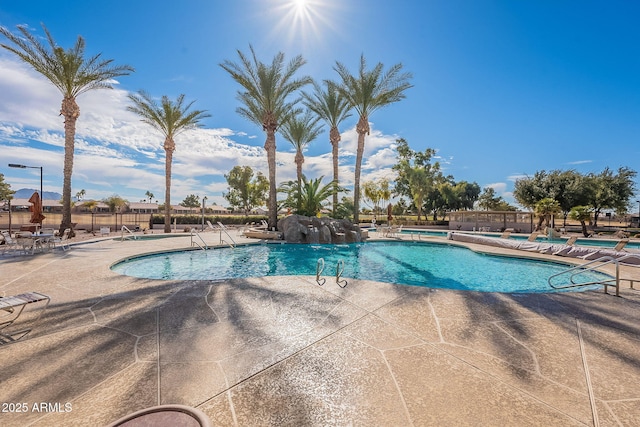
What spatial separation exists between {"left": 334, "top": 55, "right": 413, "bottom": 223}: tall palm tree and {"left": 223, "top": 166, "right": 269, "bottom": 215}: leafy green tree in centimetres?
3751

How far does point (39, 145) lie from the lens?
4175 centimetres

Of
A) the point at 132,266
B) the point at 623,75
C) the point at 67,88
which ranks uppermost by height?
the point at 623,75

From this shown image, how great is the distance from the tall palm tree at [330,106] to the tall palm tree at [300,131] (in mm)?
1286

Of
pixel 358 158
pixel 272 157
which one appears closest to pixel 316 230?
pixel 272 157

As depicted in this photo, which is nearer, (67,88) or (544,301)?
(544,301)

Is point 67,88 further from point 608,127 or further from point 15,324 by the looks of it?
point 608,127

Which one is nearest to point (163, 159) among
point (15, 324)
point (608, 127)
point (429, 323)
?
point (15, 324)

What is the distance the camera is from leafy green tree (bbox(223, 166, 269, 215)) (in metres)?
58.2

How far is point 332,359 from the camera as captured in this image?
9.50 ft

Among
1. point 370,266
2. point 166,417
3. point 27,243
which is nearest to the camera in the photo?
point 166,417

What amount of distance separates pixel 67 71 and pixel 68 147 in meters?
4.30

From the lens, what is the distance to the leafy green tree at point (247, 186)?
58.2m

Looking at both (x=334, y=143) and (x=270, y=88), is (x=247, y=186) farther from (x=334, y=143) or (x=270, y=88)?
(x=270, y=88)

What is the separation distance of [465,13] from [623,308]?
1320 cm
